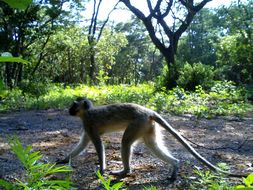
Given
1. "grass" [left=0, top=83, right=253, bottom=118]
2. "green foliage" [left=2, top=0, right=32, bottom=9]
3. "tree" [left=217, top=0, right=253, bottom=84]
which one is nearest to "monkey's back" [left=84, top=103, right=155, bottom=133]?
"green foliage" [left=2, top=0, right=32, bottom=9]

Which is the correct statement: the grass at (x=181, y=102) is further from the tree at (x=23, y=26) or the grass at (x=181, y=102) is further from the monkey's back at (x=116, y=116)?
the tree at (x=23, y=26)

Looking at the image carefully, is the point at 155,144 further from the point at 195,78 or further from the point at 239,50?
the point at 239,50

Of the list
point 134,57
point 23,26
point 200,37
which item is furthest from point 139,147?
point 134,57

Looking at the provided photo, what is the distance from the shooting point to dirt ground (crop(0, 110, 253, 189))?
5.29m

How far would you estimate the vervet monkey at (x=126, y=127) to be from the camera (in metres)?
5.11

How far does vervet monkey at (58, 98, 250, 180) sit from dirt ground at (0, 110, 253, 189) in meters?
0.26

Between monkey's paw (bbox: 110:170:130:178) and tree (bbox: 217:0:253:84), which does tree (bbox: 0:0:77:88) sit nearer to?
tree (bbox: 217:0:253:84)

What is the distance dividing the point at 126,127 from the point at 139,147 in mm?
1802

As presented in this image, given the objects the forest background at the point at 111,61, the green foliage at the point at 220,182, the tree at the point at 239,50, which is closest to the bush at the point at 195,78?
the forest background at the point at 111,61

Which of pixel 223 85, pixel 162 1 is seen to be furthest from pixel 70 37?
pixel 223 85

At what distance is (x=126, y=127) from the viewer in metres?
5.24

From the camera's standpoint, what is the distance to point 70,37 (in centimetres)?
3047

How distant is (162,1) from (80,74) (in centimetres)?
1710

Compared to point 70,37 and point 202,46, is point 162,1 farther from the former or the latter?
point 202,46
